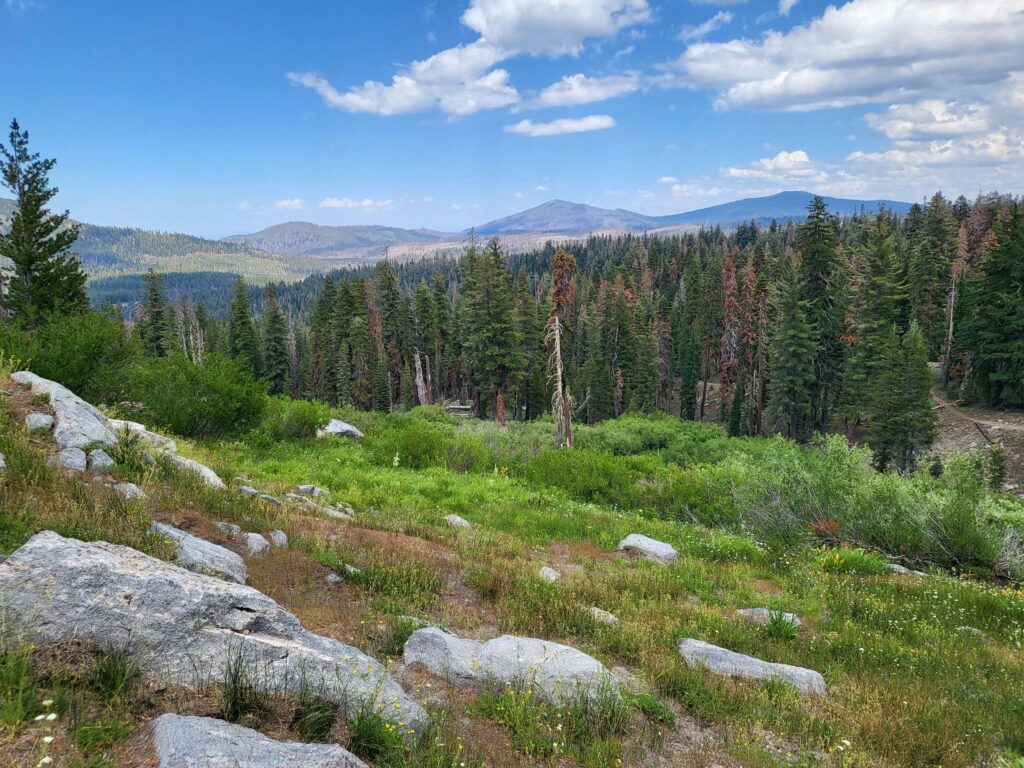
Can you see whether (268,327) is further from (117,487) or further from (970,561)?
(970,561)

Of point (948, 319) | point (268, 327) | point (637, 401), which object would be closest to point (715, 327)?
point (637, 401)

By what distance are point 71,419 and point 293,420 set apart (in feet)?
36.9

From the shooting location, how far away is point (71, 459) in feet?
27.8

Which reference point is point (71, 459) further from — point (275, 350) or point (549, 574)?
point (275, 350)

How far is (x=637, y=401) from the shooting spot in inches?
2689

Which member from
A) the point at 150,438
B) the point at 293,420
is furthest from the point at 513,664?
the point at 293,420

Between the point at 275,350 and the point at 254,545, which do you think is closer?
the point at 254,545

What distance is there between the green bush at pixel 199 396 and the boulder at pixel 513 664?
Answer: 48.3 feet

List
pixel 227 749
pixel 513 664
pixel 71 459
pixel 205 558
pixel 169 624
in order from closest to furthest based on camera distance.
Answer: pixel 227 749
pixel 169 624
pixel 513 664
pixel 205 558
pixel 71 459

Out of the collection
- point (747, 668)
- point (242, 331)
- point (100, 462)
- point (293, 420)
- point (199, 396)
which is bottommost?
point (293, 420)

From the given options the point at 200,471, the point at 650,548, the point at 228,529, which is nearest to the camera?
the point at 228,529

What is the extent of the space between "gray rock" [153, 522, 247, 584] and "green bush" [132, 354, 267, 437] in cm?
1169

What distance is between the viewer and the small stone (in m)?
8.45

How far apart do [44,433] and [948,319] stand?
255 ft
